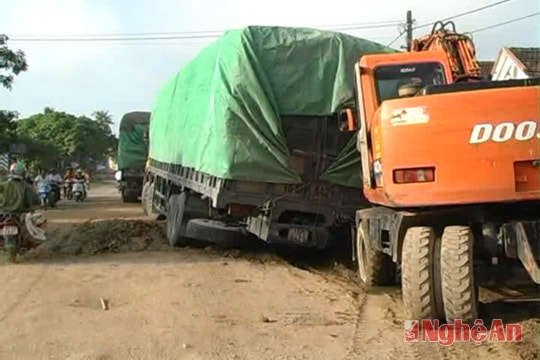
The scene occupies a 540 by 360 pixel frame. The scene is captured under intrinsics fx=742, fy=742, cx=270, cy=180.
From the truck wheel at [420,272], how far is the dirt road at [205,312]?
13.8 inches

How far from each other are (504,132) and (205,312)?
11.4 feet

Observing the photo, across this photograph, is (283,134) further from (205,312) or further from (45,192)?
(45,192)

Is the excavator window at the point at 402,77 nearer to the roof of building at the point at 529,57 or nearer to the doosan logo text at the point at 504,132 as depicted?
the doosan logo text at the point at 504,132

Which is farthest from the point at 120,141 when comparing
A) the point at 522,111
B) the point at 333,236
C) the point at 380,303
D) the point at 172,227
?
the point at 522,111

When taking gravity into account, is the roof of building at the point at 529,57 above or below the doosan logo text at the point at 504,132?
above

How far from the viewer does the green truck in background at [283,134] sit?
9680mm

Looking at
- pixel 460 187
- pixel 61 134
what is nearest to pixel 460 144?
pixel 460 187

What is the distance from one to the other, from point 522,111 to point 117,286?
5.27 m

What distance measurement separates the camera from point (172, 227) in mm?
12391

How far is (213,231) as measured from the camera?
11.2 m

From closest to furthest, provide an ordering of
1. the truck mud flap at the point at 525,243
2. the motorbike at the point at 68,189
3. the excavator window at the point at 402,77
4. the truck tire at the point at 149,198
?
the truck mud flap at the point at 525,243 → the excavator window at the point at 402,77 → the truck tire at the point at 149,198 → the motorbike at the point at 68,189

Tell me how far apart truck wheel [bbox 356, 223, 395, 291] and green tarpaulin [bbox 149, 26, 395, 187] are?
Result: 1331mm

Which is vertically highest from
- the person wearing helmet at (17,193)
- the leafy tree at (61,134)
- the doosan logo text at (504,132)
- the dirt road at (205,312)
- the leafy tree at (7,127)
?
the leafy tree at (61,134)

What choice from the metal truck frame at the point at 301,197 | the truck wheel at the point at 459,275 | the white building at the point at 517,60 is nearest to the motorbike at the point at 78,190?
the white building at the point at 517,60
